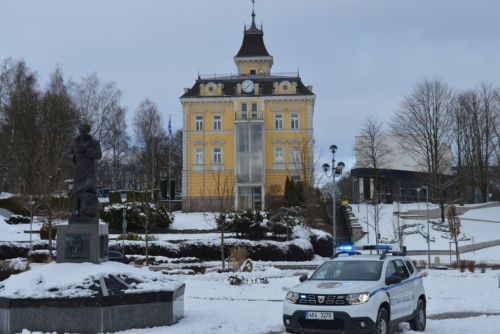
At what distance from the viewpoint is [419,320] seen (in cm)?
1218

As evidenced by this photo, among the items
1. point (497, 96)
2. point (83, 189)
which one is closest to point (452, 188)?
point (497, 96)

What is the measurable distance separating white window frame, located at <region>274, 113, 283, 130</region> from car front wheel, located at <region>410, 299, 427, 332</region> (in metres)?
51.0

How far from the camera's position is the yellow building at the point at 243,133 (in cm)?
6203

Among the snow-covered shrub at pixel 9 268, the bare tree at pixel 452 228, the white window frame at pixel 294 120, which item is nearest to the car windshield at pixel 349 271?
the snow-covered shrub at pixel 9 268

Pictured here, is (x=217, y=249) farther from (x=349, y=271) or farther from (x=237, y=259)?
(x=349, y=271)

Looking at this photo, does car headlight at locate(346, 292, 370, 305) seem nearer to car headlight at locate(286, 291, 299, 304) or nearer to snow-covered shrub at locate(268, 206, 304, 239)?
car headlight at locate(286, 291, 299, 304)

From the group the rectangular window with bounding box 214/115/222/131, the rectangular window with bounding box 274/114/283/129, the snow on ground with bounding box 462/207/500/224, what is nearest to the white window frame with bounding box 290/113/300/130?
the rectangular window with bounding box 274/114/283/129

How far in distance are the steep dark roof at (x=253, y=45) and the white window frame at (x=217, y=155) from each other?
505 inches

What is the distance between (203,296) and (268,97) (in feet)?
150

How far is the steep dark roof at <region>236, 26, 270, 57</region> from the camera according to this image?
7031 cm

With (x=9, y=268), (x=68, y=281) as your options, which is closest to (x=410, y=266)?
(x=68, y=281)

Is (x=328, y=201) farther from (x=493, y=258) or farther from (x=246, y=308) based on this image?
(x=246, y=308)

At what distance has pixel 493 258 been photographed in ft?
128

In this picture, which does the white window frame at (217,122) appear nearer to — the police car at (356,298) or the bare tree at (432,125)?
the bare tree at (432,125)
